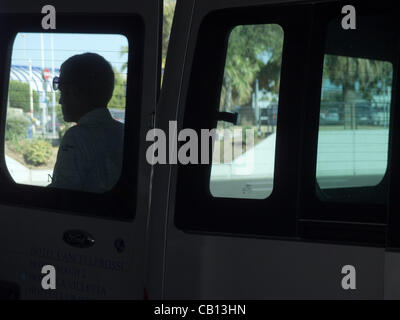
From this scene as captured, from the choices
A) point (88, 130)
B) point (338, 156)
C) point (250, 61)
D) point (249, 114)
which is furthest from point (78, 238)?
point (338, 156)

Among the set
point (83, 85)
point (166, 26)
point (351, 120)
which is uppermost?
point (166, 26)

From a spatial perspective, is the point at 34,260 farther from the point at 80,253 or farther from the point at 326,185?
the point at 326,185

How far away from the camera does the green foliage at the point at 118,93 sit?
3932 mm

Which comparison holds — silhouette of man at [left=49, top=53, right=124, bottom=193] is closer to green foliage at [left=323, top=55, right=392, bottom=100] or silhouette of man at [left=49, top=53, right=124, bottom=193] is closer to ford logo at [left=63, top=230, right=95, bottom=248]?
ford logo at [left=63, top=230, right=95, bottom=248]

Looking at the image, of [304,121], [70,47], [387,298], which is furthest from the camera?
[70,47]

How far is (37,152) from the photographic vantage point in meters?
4.30

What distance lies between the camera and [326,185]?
346 centimetres

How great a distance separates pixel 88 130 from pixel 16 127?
56cm

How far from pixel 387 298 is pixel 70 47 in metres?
2.01

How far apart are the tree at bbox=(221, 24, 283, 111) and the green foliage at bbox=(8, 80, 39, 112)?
1.18m

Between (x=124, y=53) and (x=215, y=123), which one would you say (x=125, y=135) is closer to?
(x=124, y=53)

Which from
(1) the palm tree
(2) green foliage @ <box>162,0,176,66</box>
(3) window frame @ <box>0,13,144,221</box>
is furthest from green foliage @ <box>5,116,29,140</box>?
(2) green foliage @ <box>162,0,176,66</box>

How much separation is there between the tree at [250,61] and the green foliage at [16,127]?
4.27ft
